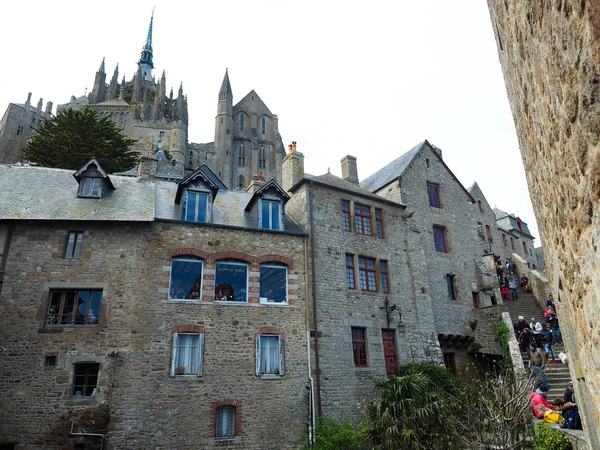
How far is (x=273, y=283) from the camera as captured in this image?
632 inches

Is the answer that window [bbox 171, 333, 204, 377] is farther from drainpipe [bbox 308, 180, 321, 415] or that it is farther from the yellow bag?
the yellow bag

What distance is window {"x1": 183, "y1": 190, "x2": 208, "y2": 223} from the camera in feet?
52.7

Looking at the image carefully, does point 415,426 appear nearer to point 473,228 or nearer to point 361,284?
point 361,284

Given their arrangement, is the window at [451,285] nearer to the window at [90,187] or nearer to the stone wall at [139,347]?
the stone wall at [139,347]

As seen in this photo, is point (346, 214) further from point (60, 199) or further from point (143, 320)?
point (60, 199)

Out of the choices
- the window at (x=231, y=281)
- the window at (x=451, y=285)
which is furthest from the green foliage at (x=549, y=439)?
the window at (x=451, y=285)

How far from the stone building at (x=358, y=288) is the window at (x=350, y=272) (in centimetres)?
4

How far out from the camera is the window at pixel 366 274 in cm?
1778

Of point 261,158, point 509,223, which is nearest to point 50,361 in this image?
point 509,223

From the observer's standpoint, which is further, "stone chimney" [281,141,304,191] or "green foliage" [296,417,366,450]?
"stone chimney" [281,141,304,191]

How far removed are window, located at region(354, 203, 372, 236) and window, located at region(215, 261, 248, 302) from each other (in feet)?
18.4

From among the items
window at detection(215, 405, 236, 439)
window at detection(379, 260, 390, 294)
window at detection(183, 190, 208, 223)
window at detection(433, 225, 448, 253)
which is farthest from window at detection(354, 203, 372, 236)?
window at detection(215, 405, 236, 439)

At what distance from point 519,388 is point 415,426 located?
331 centimetres

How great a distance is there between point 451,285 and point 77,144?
24.1 meters
